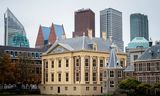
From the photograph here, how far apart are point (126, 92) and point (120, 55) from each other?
78.6 feet

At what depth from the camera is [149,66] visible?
8694 cm

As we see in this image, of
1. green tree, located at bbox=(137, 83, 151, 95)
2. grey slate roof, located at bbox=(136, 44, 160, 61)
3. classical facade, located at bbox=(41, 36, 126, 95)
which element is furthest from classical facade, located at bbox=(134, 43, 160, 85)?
classical facade, located at bbox=(41, 36, 126, 95)

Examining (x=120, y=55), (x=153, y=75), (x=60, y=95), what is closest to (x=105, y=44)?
(x=120, y=55)

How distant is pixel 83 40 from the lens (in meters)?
104

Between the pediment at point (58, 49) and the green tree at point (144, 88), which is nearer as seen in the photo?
the green tree at point (144, 88)

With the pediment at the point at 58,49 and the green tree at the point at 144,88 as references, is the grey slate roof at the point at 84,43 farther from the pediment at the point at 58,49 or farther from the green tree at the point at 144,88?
the green tree at the point at 144,88

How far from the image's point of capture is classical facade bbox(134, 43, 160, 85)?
85.8m

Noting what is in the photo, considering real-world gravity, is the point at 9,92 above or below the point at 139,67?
below

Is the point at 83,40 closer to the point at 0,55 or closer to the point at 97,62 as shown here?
the point at 97,62

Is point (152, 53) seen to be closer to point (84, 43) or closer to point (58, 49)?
point (84, 43)

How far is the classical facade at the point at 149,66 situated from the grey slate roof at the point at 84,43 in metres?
17.5

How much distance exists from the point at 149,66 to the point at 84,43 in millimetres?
21702

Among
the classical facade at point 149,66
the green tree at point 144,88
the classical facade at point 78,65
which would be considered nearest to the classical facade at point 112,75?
the classical facade at point 149,66

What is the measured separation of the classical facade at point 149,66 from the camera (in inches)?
3376
